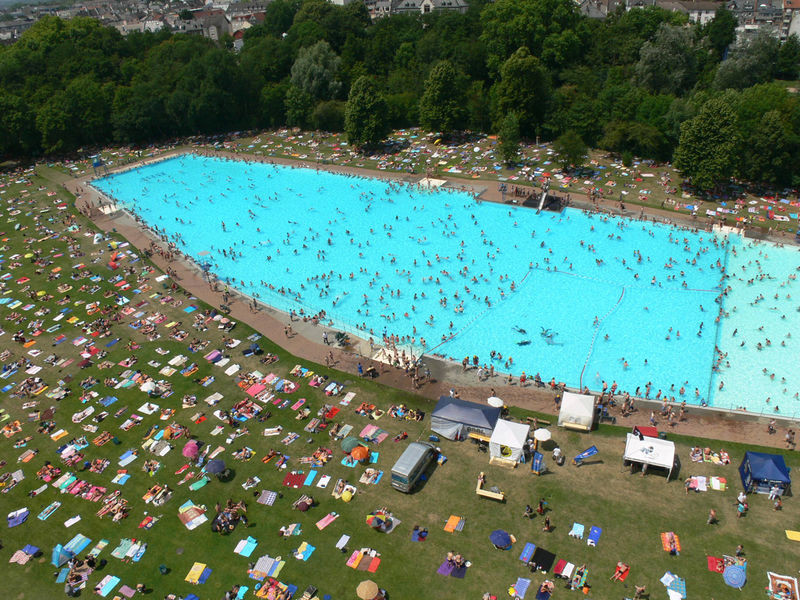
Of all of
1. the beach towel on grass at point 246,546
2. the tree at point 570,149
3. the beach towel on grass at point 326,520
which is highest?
the tree at point 570,149

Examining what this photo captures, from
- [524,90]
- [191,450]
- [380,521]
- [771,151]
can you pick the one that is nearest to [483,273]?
[380,521]

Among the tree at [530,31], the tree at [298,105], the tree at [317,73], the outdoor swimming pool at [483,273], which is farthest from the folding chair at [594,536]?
the tree at [317,73]

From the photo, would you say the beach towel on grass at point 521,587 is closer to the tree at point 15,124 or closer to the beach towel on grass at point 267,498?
the beach towel on grass at point 267,498

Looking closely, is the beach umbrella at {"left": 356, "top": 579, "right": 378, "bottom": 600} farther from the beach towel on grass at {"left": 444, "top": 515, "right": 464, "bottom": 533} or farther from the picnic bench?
the picnic bench

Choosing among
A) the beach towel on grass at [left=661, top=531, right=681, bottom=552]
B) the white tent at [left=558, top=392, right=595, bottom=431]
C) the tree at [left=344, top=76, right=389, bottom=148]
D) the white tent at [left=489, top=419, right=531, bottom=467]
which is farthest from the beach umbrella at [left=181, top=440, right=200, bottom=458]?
the tree at [left=344, top=76, right=389, bottom=148]

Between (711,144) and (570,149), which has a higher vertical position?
(711,144)

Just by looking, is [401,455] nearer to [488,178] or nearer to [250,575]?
[250,575]

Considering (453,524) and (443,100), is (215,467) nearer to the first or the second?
(453,524)
